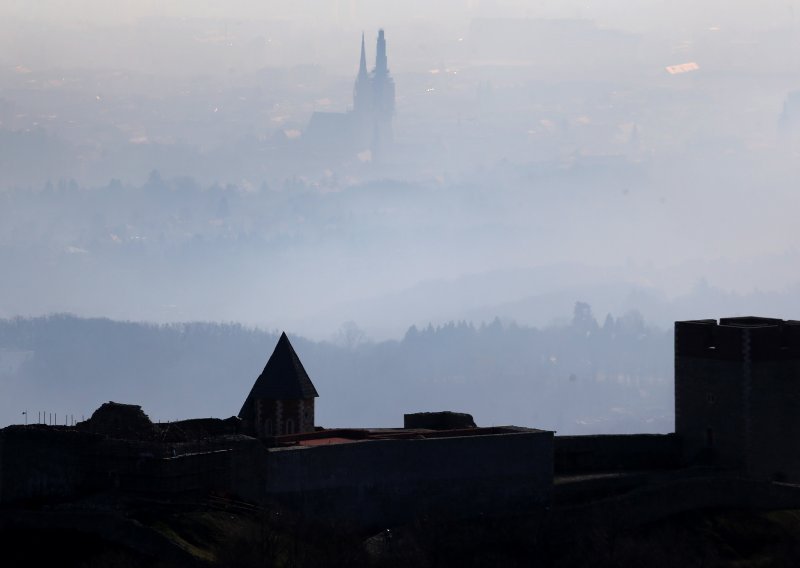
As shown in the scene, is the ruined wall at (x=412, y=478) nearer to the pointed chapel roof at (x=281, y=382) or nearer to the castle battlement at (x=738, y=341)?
the pointed chapel roof at (x=281, y=382)

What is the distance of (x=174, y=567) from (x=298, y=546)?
17.8 ft

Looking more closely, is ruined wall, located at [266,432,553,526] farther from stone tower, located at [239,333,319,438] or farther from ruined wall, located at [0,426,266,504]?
stone tower, located at [239,333,319,438]

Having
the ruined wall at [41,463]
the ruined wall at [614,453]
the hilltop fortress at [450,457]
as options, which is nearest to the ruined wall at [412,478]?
the hilltop fortress at [450,457]

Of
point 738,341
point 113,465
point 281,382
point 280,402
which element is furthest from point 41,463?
point 738,341

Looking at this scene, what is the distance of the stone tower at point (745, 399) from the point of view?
282 feet

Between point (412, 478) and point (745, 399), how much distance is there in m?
17.8

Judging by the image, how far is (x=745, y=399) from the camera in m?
86.0

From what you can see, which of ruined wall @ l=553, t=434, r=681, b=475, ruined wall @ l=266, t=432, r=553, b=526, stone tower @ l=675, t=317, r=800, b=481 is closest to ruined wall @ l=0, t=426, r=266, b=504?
ruined wall @ l=266, t=432, r=553, b=526

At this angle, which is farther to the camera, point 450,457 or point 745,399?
point 745,399

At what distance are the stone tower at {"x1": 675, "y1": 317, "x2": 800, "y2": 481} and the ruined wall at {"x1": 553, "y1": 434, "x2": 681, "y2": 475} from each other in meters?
1.07

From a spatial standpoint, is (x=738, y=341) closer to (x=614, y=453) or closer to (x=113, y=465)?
(x=614, y=453)

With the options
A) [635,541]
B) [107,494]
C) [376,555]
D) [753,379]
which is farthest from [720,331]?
[107,494]

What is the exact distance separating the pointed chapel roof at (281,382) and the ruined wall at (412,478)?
26.2 feet

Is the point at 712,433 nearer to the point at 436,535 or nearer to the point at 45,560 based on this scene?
the point at 436,535
